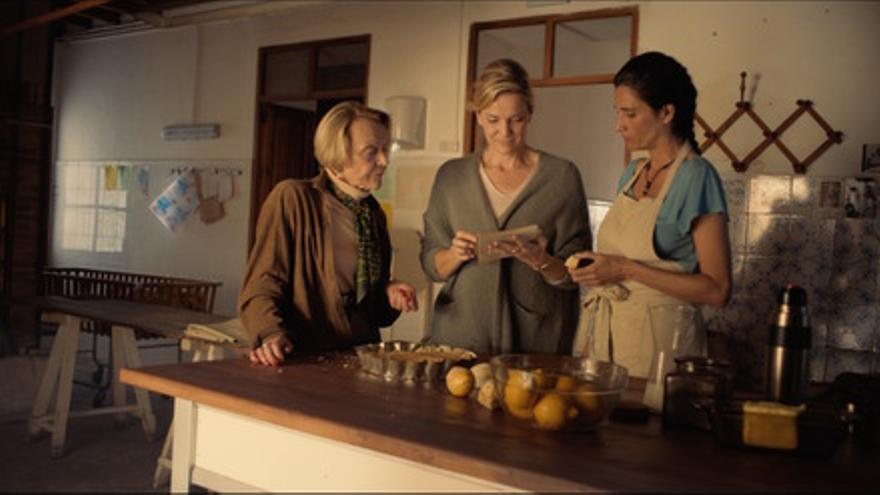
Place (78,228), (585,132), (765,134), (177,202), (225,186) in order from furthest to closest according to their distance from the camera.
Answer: (78,228) < (177,202) < (225,186) < (585,132) < (765,134)

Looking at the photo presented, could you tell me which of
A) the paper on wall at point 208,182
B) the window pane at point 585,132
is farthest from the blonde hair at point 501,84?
the paper on wall at point 208,182

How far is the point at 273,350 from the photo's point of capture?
172 cm

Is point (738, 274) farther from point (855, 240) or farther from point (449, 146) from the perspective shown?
point (449, 146)

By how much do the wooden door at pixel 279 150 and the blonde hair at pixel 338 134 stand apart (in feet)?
16.6

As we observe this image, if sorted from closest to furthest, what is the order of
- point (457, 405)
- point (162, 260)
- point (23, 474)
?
point (457, 405), point (23, 474), point (162, 260)

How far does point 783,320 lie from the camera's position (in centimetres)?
126

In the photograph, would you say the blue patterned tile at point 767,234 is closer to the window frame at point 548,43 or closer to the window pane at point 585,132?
the window frame at point 548,43

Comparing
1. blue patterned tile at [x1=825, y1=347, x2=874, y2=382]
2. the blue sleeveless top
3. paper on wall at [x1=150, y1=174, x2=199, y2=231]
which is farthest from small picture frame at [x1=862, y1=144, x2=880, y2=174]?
paper on wall at [x1=150, y1=174, x2=199, y2=231]

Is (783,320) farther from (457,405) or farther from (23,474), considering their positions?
(23,474)

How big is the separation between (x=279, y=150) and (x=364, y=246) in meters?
5.33

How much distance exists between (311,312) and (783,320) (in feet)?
3.50

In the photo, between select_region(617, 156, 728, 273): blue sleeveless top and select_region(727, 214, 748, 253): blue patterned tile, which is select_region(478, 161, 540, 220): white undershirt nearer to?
select_region(617, 156, 728, 273): blue sleeveless top

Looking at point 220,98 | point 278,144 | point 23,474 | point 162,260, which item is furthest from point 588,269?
point 162,260

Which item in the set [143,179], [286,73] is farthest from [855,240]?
[143,179]
